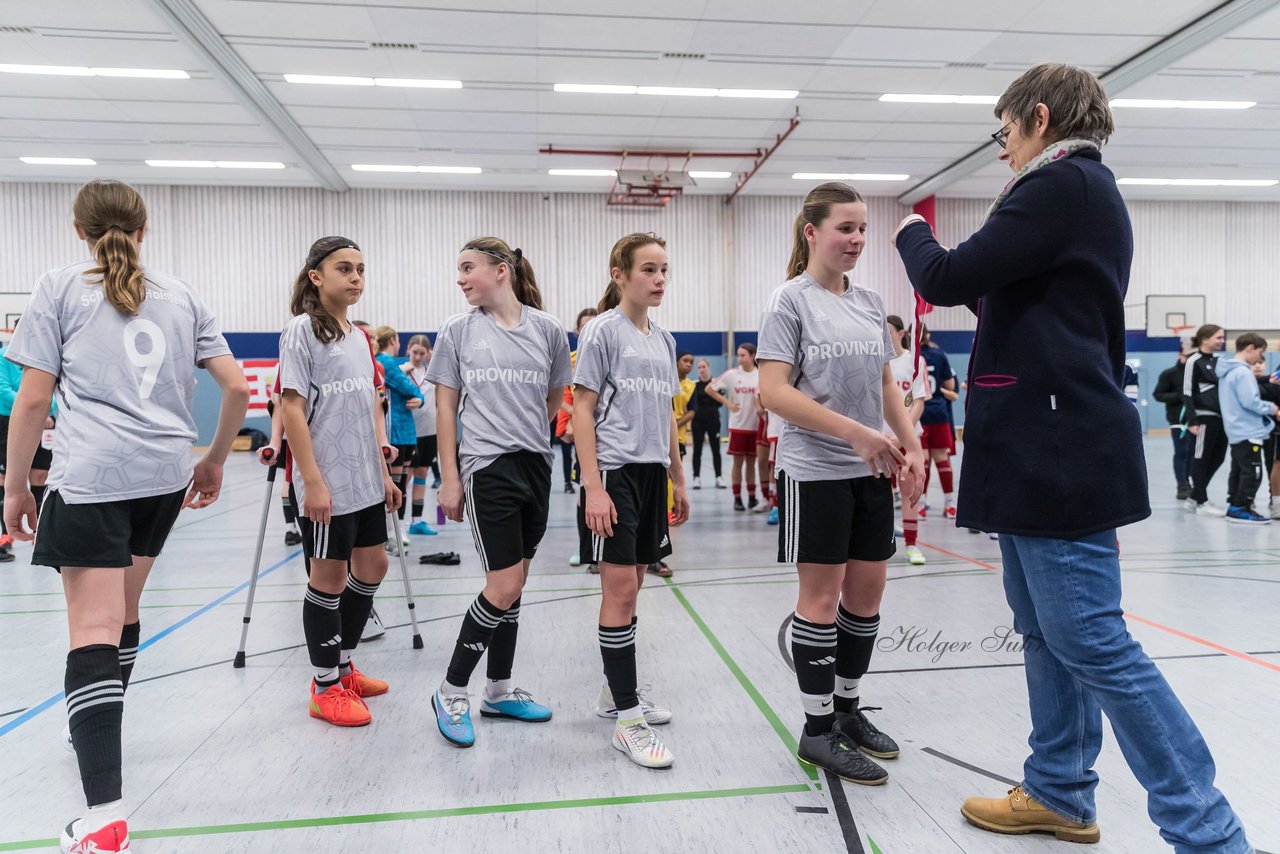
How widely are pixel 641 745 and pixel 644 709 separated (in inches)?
12.4

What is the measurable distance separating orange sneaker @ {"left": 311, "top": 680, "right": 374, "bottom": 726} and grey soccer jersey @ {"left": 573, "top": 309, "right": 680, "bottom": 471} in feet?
3.93

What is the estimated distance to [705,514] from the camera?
7543 mm

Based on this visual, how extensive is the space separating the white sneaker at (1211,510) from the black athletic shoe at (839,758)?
6490 millimetres

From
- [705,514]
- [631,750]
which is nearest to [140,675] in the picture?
[631,750]

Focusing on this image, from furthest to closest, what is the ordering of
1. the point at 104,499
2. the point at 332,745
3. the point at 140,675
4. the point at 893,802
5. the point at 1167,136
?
1. the point at 1167,136
2. the point at 140,675
3. the point at 332,745
4. the point at 893,802
5. the point at 104,499

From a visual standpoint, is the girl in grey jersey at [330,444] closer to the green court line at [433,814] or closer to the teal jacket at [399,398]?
the green court line at [433,814]

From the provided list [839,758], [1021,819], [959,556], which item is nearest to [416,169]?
[959,556]

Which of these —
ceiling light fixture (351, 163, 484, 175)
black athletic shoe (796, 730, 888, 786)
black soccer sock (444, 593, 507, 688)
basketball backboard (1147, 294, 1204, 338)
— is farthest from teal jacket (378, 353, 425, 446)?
basketball backboard (1147, 294, 1204, 338)

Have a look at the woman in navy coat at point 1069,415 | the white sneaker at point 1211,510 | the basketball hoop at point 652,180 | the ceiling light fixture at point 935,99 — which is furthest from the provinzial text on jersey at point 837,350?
the basketball hoop at point 652,180

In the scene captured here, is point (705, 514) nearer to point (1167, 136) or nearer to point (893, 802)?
point (893, 802)

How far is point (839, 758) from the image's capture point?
2.18 metres

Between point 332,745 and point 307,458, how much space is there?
92 cm

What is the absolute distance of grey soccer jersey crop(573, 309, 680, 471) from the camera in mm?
2441

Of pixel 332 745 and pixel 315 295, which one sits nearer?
pixel 332 745
